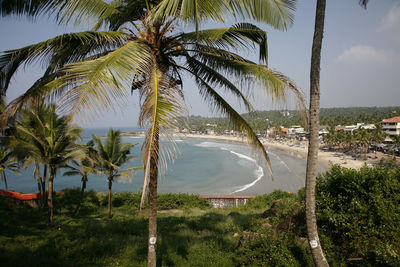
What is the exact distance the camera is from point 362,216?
4.93 metres

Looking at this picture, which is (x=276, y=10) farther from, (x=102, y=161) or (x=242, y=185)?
(x=242, y=185)

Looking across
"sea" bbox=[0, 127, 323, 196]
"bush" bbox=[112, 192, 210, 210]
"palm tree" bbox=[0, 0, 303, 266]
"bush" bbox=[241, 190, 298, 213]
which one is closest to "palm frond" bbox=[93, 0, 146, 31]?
"palm tree" bbox=[0, 0, 303, 266]

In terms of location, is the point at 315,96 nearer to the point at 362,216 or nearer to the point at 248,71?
the point at 248,71

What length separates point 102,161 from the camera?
→ 12539mm

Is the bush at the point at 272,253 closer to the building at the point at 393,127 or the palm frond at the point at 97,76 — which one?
the palm frond at the point at 97,76

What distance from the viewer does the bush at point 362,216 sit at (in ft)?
14.6

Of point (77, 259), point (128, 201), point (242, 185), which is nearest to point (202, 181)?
point (242, 185)

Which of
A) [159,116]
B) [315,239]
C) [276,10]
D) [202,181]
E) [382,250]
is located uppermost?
[276,10]

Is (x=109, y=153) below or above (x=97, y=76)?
below

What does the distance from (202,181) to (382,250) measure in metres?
29.3

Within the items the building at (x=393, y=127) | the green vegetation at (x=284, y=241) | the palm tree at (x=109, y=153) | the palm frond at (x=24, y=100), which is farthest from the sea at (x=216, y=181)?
the building at (x=393, y=127)

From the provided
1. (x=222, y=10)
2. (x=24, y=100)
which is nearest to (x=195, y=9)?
(x=222, y=10)

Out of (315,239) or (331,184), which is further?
(331,184)

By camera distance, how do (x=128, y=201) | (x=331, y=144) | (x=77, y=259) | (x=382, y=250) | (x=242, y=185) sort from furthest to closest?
1. (x=331, y=144)
2. (x=242, y=185)
3. (x=128, y=201)
4. (x=77, y=259)
5. (x=382, y=250)
